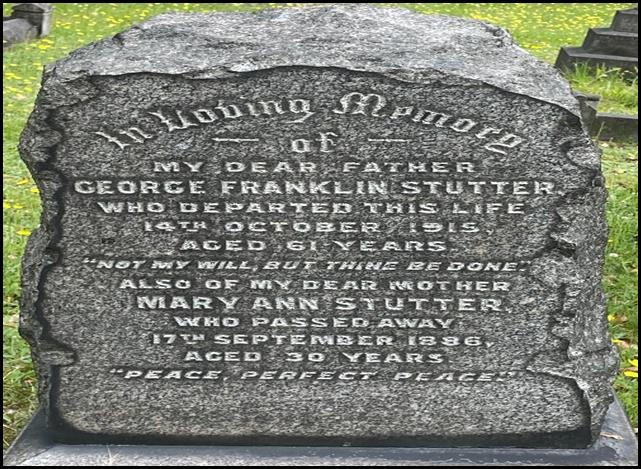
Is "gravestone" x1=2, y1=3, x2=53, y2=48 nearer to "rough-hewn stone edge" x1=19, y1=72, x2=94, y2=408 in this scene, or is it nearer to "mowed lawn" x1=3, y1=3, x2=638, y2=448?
"mowed lawn" x1=3, y1=3, x2=638, y2=448

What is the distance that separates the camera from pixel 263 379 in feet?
7.97

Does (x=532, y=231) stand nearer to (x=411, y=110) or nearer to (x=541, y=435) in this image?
(x=411, y=110)

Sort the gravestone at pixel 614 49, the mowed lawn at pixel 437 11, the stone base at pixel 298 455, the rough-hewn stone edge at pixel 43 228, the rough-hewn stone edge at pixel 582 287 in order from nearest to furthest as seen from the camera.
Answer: the rough-hewn stone edge at pixel 43 228
the rough-hewn stone edge at pixel 582 287
the stone base at pixel 298 455
the mowed lawn at pixel 437 11
the gravestone at pixel 614 49

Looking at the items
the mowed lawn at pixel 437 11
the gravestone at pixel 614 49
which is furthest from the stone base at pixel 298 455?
the gravestone at pixel 614 49

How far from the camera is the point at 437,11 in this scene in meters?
11.0

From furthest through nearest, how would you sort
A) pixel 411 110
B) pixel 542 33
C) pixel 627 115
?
pixel 542 33 < pixel 627 115 < pixel 411 110

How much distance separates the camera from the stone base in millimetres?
2406

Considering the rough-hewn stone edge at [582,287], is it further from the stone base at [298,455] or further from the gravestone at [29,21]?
the gravestone at [29,21]

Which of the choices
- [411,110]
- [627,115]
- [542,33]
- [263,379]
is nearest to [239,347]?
[263,379]

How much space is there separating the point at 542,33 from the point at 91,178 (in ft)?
27.6

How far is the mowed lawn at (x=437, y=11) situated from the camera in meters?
3.17

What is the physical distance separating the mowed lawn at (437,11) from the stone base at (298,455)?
0.39 metres

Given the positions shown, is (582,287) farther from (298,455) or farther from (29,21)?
(29,21)

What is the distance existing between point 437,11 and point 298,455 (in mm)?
9364
